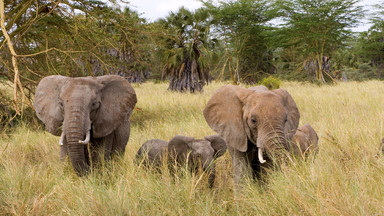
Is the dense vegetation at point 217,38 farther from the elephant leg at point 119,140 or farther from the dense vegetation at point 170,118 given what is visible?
the elephant leg at point 119,140

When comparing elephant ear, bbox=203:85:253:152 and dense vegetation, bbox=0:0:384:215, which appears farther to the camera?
elephant ear, bbox=203:85:253:152

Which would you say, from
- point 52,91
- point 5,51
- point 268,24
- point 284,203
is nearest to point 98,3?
point 5,51

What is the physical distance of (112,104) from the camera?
391cm

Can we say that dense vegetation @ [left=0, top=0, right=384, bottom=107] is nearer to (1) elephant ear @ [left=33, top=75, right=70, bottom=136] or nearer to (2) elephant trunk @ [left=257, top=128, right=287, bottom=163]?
(1) elephant ear @ [left=33, top=75, right=70, bottom=136]

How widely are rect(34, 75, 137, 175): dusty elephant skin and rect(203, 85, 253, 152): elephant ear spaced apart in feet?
3.94

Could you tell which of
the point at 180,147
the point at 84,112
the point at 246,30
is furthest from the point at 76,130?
the point at 246,30

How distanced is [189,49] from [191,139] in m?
11.0

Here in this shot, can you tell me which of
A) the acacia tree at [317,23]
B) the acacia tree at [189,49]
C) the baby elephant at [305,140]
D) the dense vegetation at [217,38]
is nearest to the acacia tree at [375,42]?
the dense vegetation at [217,38]

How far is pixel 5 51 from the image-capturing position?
6.50 meters

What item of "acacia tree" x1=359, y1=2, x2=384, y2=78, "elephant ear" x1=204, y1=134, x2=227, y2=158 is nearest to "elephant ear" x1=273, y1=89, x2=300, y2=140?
"elephant ear" x1=204, y1=134, x2=227, y2=158

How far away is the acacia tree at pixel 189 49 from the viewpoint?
14.3 metres

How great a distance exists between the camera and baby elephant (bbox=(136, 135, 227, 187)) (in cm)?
366

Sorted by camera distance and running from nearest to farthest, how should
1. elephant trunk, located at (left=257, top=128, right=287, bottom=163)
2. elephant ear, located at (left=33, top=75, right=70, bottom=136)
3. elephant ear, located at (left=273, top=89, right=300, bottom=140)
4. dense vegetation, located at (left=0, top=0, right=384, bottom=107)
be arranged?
elephant trunk, located at (left=257, top=128, right=287, bottom=163), elephant ear, located at (left=273, top=89, right=300, bottom=140), elephant ear, located at (left=33, top=75, right=70, bottom=136), dense vegetation, located at (left=0, top=0, right=384, bottom=107)

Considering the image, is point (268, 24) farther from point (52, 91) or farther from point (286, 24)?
point (52, 91)
